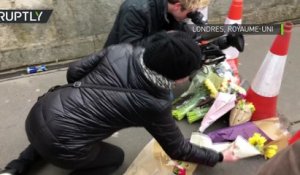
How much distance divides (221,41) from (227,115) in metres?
0.61

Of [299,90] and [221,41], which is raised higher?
[221,41]

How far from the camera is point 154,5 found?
2.48 metres

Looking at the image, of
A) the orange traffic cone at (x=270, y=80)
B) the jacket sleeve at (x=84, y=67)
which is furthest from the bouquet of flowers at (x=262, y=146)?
the jacket sleeve at (x=84, y=67)

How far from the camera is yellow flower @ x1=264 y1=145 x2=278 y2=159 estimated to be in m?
2.52

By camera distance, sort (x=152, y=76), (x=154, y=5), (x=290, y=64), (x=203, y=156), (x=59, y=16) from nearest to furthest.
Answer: (x=152, y=76)
(x=203, y=156)
(x=154, y=5)
(x=59, y=16)
(x=290, y=64)

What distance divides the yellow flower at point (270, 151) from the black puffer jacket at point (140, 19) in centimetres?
109

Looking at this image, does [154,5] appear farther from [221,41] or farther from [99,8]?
[99,8]

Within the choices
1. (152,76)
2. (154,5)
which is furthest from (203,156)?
(154,5)

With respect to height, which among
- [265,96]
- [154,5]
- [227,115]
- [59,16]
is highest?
[154,5]

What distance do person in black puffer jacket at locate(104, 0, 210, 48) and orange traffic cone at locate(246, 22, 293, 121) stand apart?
609 mm

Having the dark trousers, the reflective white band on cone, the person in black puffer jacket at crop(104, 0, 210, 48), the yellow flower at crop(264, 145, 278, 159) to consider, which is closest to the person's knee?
the dark trousers

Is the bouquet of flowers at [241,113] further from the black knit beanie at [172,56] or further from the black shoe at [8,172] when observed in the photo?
the black shoe at [8,172]

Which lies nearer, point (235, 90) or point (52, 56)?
point (235, 90)

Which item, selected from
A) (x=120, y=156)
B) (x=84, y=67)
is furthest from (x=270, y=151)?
(x=84, y=67)
